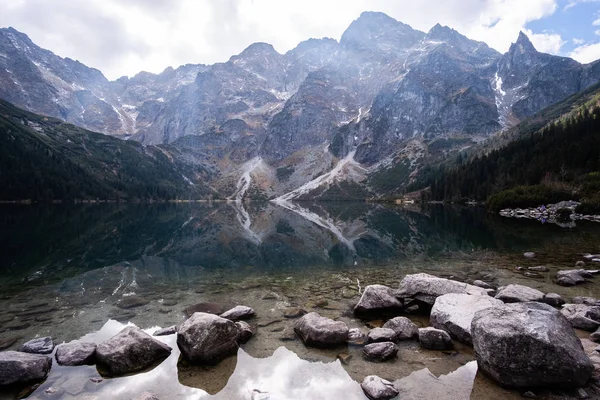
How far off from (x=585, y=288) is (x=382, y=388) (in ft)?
57.0

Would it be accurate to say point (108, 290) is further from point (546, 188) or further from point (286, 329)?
point (546, 188)

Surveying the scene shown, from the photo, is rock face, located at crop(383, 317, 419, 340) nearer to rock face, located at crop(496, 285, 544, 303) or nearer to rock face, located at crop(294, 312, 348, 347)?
rock face, located at crop(294, 312, 348, 347)

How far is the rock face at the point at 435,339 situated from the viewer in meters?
11.6

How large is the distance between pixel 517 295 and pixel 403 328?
6.95 meters

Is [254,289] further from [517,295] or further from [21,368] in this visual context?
[517,295]

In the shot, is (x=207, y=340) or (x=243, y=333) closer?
(x=207, y=340)

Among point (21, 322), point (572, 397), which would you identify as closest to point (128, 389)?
point (21, 322)

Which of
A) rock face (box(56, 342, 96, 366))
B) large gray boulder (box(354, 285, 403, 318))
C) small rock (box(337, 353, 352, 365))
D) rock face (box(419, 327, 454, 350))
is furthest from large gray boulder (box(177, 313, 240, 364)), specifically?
rock face (box(419, 327, 454, 350))

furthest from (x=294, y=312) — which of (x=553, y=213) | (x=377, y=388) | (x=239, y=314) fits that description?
(x=553, y=213)

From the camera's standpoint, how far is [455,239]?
144 ft

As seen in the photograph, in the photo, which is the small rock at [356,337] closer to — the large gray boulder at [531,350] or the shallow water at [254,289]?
the shallow water at [254,289]

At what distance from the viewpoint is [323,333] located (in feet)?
39.8

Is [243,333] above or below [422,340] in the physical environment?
above

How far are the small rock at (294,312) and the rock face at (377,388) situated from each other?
21.5ft
